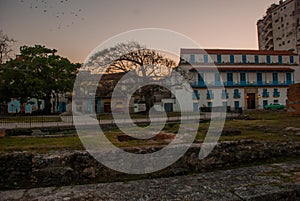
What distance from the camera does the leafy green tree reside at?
26031mm

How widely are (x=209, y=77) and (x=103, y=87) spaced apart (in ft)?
58.8

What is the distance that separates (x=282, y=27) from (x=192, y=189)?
60.6m

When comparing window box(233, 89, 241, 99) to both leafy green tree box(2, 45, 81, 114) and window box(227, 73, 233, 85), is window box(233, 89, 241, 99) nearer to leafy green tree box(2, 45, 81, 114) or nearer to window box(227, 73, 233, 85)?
window box(227, 73, 233, 85)

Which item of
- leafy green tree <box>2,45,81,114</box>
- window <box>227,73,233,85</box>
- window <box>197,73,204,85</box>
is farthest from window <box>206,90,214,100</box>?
leafy green tree <box>2,45,81,114</box>

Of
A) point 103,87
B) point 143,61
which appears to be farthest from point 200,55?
point 103,87

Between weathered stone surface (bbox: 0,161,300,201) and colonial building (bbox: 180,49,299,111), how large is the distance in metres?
30.5

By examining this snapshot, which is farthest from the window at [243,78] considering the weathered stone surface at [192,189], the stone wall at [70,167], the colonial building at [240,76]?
the weathered stone surface at [192,189]

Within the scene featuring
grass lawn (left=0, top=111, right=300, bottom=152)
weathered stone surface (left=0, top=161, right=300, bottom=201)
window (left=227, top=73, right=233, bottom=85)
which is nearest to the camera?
weathered stone surface (left=0, top=161, right=300, bottom=201)

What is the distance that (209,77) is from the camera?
118 feet

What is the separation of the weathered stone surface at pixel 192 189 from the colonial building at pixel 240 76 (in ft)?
100

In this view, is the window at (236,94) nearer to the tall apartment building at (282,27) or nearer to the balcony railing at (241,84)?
the balcony railing at (241,84)

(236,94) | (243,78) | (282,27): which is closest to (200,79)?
(236,94)

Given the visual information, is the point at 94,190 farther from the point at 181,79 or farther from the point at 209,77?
the point at 209,77

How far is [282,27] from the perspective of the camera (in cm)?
5459
